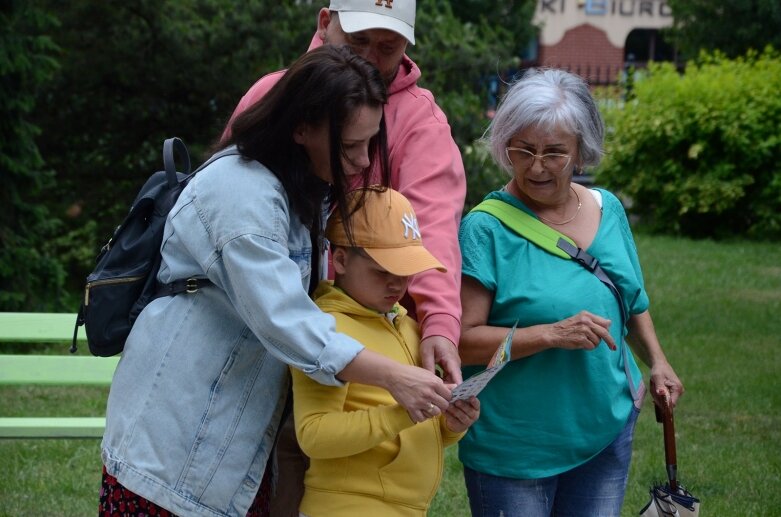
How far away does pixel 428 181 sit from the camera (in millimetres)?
3023

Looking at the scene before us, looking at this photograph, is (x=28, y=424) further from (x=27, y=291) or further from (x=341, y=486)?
(x=27, y=291)

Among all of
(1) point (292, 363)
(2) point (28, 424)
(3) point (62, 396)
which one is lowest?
(3) point (62, 396)

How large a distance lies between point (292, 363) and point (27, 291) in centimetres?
690

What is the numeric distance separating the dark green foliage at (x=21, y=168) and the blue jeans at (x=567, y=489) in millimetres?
6190

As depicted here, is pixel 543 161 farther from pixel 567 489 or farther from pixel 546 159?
pixel 567 489

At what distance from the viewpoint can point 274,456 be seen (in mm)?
2768

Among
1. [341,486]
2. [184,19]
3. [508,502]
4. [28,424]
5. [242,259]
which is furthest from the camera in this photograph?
[184,19]

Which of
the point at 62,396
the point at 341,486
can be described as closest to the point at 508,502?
the point at 341,486

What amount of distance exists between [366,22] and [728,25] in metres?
21.1

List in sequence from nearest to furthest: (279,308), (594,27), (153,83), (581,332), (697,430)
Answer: (279,308)
(581,332)
(697,430)
(153,83)
(594,27)

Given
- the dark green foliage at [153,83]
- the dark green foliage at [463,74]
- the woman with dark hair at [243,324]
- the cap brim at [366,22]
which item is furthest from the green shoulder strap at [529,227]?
the dark green foliage at [153,83]

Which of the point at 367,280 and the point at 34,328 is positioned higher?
the point at 367,280

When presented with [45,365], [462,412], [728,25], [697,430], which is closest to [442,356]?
[462,412]

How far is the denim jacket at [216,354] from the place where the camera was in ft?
Result: 7.93
